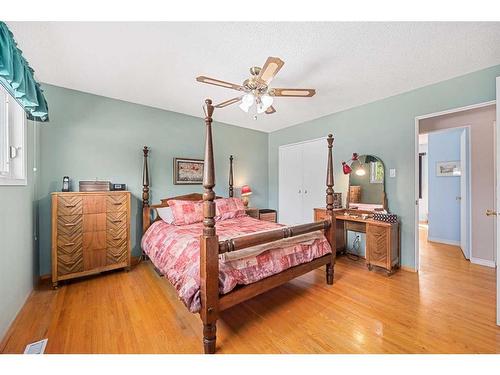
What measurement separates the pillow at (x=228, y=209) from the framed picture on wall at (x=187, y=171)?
27.6 inches

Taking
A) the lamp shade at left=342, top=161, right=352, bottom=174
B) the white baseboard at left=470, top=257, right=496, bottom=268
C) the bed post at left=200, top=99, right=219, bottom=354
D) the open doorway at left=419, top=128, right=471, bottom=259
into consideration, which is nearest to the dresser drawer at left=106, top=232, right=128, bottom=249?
the bed post at left=200, top=99, right=219, bottom=354

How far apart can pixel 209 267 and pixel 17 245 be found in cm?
190

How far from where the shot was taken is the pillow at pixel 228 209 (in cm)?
332

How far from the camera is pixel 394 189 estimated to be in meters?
3.06

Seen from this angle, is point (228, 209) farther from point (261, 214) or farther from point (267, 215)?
point (267, 215)

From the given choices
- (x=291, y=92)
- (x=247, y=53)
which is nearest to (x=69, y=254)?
(x=247, y=53)

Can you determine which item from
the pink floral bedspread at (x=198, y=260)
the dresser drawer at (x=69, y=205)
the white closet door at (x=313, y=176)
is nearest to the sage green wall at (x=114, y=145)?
the dresser drawer at (x=69, y=205)

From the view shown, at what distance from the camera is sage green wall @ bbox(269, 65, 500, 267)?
2.40 m

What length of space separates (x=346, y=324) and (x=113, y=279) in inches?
104

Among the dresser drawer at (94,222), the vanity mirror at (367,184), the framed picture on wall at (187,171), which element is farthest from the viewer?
the framed picture on wall at (187,171)

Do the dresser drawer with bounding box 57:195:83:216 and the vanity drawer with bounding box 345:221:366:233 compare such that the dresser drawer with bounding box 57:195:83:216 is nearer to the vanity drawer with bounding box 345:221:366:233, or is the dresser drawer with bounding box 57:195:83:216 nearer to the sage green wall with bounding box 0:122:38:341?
the sage green wall with bounding box 0:122:38:341

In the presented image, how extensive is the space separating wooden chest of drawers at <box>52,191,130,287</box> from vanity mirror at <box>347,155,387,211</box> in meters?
3.40

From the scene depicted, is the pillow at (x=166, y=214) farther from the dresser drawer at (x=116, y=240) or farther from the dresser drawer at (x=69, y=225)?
the dresser drawer at (x=69, y=225)
